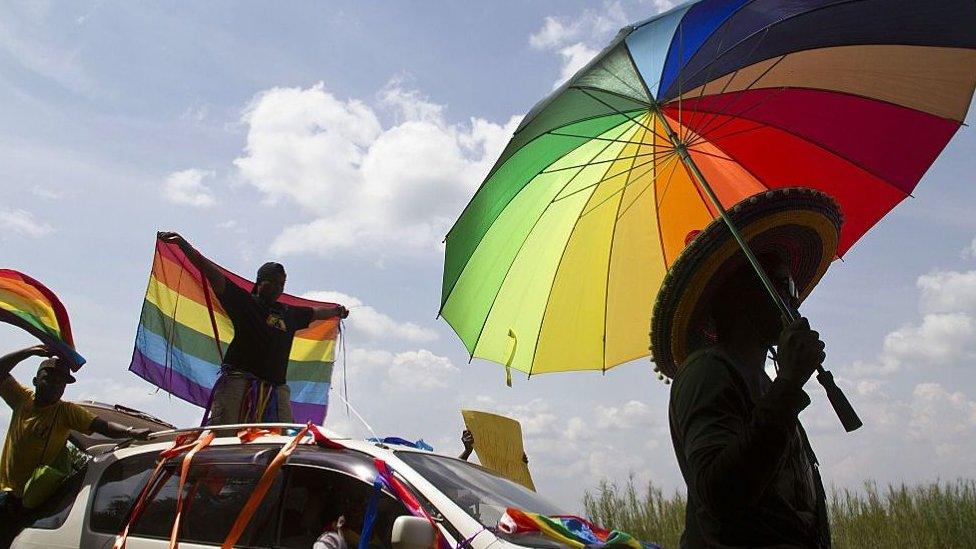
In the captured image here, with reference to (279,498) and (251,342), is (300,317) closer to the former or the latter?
(251,342)

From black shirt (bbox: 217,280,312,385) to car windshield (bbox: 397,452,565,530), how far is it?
1.95 metres

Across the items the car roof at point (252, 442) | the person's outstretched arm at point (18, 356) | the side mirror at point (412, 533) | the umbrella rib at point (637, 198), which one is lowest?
the side mirror at point (412, 533)

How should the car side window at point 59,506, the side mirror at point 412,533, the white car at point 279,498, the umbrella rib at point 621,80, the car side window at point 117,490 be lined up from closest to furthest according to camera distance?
1. the side mirror at point 412,533
2. the white car at point 279,498
3. the umbrella rib at point 621,80
4. the car side window at point 117,490
5. the car side window at point 59,506

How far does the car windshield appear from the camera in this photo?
404cm

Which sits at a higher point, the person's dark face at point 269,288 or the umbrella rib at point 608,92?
the umbrella rib at point 608,92

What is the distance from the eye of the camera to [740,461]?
187cm

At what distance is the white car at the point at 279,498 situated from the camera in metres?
3.87

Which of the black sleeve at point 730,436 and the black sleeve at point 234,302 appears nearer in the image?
the black sleeve at point 730,436

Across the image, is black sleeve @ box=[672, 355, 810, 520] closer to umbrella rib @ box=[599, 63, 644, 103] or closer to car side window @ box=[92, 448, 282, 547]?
umbrella rib @ box=[599, 63, 644, 103]

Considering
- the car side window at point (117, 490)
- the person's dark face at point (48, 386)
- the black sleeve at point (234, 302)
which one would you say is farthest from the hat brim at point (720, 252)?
the person's dark face at point (48, 386)

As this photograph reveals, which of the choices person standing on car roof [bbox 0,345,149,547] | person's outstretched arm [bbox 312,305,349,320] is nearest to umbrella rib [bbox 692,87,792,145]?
person's outstretched arm [bbox 312,305,349,320]

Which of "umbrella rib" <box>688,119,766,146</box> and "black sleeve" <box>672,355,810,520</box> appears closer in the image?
"black sleeve" <box>672,355,810,520</box>

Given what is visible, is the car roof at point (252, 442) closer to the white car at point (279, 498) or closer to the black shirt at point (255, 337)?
the white car at point (279, 498)

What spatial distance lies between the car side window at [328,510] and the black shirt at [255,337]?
1894 millimetres
